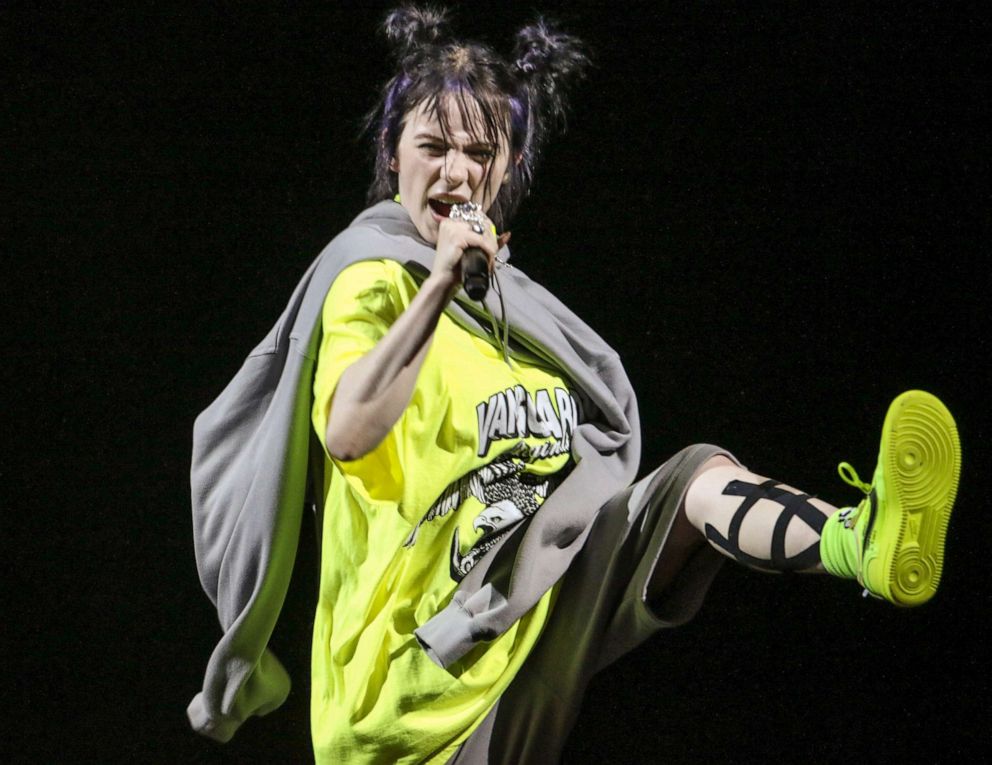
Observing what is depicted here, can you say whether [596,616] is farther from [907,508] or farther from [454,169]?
[454,169]

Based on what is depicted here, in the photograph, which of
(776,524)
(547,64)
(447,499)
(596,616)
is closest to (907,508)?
(776,524)

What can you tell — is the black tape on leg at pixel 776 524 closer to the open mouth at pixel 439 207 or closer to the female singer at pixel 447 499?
the female singer at pixel 447 499

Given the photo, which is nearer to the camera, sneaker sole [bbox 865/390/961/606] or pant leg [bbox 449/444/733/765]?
sneaker sole [bbox 865/390/961/606]

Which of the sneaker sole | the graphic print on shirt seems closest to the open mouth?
the graphic print on shirt

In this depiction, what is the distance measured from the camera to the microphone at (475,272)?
130 cm

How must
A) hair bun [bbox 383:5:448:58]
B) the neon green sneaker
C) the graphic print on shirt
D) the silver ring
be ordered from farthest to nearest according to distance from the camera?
hair bun [bbox 383:5:448:58]
the graphic print on shirt
the silver ring
the neon green sneaker

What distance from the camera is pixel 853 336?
1.97 meters

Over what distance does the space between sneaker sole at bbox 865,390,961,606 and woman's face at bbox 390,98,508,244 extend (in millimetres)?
587

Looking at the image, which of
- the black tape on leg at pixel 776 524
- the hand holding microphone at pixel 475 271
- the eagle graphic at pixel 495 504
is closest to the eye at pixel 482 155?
the hand holding microphone at pixel 475 271

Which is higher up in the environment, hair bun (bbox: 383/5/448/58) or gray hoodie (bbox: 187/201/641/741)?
hair bun (bbox: 383/5/448/58)

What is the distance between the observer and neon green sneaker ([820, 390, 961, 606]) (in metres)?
1.22

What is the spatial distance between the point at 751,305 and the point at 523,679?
2.43 ft

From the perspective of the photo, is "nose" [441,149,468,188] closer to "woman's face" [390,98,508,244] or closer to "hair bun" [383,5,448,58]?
"woman's face" [390,98,508,244]

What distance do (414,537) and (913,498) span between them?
55cm
